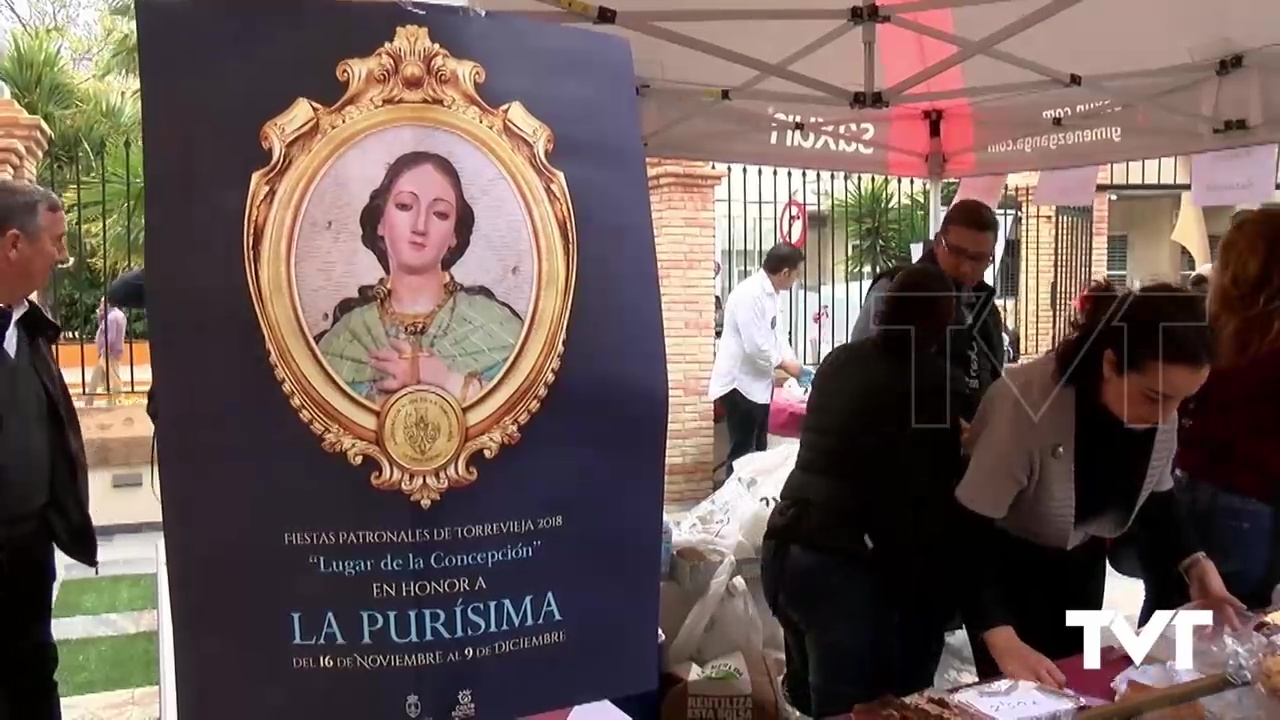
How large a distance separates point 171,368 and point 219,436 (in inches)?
2.6

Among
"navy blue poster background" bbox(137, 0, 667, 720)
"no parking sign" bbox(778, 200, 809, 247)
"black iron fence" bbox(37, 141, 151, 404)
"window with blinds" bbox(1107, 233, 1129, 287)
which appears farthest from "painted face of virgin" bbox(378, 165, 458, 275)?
"window with blinds" bbox(1107, 233, 1129, 287)

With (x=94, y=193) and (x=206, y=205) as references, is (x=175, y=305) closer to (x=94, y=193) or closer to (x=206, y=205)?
(x=206, y=205)

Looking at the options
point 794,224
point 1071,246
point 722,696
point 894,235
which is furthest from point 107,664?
point 1071,246

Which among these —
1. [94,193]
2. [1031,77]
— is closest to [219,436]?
[1031,77]

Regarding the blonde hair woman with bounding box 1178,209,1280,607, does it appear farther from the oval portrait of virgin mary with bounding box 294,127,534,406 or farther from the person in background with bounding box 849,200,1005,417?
the oval portrait of virgin mary with bounding box 294,127,534,406

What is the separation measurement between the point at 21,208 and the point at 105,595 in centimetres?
316

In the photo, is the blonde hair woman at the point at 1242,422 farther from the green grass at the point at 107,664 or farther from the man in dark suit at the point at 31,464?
A: the green grass at the point at 107,664

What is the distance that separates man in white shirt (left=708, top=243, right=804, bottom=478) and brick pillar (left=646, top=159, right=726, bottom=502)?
0.48m

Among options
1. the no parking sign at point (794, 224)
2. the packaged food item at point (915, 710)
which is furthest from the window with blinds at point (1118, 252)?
the packaged food item at point (915, 710)

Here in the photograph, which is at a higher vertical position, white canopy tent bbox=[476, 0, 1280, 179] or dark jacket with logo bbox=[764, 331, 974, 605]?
white canopy tent bbox=[476, 0, 1280, 179]

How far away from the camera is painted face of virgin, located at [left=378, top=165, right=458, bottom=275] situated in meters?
0.86

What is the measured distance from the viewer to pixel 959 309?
2.36 metres

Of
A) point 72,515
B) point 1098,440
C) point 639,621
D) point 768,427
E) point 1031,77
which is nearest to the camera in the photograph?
point 639,621

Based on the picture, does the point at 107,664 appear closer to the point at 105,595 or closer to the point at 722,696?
the point at 105,595
